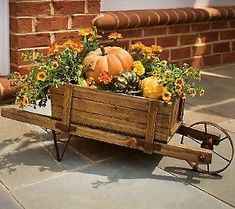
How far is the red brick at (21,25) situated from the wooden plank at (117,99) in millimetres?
796

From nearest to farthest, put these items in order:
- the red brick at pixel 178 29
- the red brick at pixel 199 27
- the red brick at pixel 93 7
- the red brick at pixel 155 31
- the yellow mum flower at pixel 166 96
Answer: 1. the yellow mum flower at pixel 166 96
2. the red brick at pixel 93 7
3. the red brick at pixel 155 31
4. the red brick at pixel 178 29
5. the red brick at pixel 199 27

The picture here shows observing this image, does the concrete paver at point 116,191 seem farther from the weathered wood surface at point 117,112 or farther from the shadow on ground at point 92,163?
the weathered wood surface at point 117,112

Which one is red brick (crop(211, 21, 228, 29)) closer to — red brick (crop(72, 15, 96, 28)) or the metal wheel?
red brick (crop(72, 15, 96, 28))

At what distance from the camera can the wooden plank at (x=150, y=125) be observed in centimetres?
135

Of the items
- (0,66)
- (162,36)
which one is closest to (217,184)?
(0,66)

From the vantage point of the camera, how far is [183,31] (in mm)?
2891

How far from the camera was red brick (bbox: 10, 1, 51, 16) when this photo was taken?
203 cm

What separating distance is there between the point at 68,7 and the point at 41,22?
184 mm

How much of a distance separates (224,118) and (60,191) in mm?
1081

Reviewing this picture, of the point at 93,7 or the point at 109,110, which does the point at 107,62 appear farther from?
the point at 93,7

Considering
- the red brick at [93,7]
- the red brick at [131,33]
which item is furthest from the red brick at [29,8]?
the red brick at [131,33]

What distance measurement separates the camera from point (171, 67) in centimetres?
148

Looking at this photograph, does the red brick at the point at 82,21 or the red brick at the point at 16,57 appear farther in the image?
the red brick at the point at 82,21

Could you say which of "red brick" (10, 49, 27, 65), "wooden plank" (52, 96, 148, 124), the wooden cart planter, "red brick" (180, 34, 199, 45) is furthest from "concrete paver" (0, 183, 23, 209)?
"red brick" (180, 34, 199, 45)
